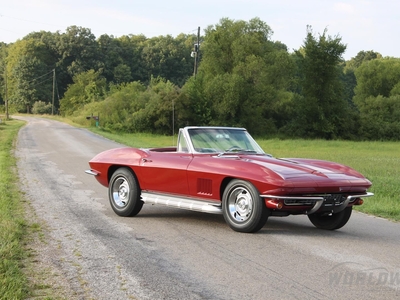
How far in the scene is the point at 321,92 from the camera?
6100 cm

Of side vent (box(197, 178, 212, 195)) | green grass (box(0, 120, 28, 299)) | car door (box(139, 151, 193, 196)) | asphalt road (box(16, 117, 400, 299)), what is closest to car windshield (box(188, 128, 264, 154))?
car door (box(139, 151, 193, 196))

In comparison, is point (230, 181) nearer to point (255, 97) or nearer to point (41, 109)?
point (255, 97)

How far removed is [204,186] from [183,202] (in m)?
0.50

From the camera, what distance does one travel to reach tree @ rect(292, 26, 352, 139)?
60.4 m

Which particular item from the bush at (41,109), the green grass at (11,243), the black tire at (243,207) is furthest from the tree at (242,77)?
the black tire at (243,207)

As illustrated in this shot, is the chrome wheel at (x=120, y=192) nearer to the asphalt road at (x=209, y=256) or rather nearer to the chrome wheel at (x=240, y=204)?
the asphalt road at (x=209, y=256)

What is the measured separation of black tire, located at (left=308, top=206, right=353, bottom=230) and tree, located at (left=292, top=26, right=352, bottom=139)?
52428 mm

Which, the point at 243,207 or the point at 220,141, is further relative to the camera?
the point at 220,141

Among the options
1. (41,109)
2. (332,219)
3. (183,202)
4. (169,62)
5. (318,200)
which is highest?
(169,62)

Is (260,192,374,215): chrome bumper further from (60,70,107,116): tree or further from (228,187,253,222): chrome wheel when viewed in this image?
(60,70,107,116): tree

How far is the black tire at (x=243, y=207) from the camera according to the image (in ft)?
24.5

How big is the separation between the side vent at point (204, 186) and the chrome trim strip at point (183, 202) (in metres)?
0.14

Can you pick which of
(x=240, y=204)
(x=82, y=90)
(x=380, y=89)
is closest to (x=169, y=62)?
(x=82, y=90)

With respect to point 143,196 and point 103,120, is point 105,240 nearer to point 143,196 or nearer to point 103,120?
point 143,196
